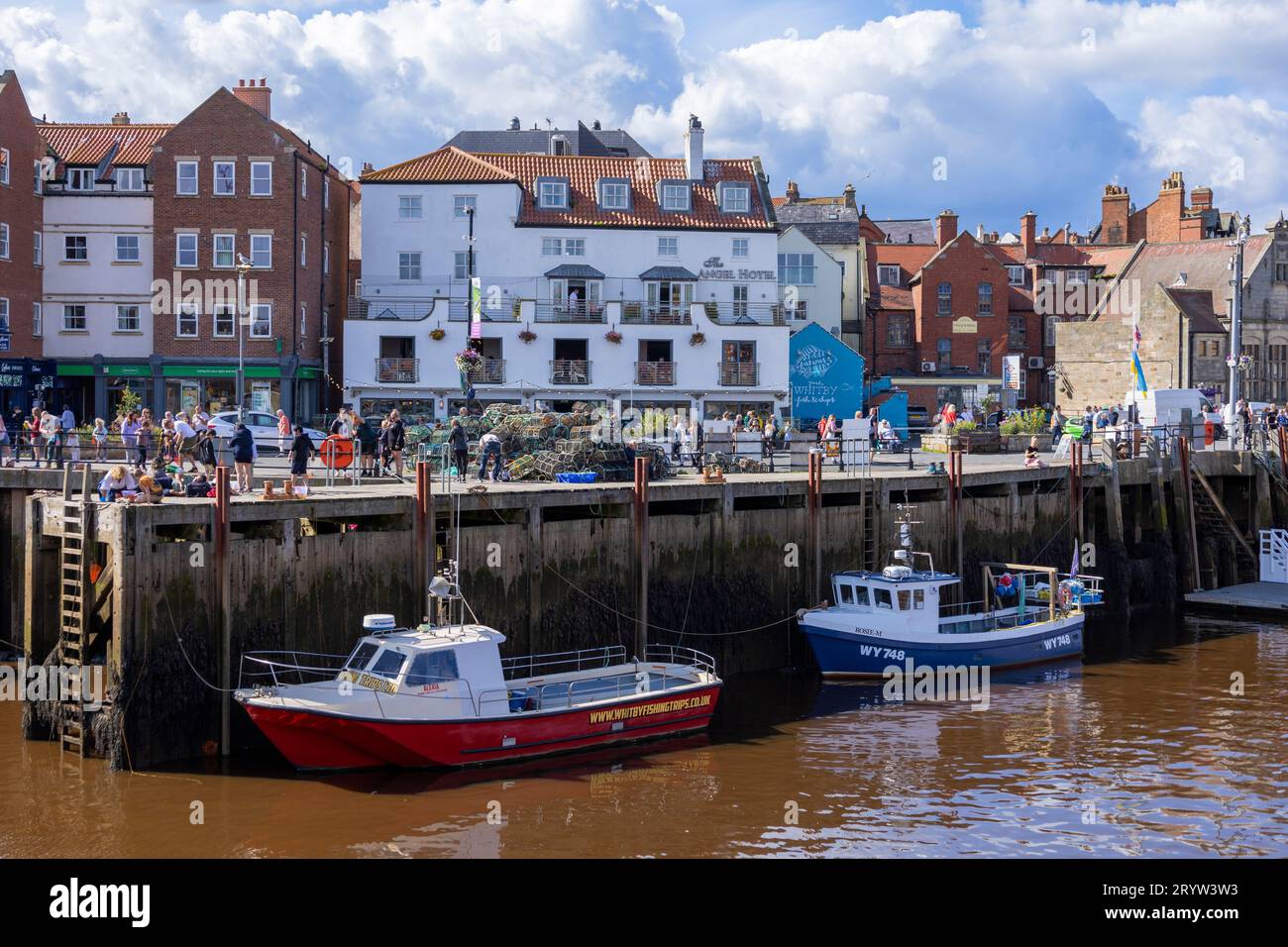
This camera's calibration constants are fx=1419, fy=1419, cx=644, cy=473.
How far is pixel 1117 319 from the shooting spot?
60625 millimetres

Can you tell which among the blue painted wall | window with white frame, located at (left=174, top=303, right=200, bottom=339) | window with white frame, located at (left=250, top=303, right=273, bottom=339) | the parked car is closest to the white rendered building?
A: the blue painted wall

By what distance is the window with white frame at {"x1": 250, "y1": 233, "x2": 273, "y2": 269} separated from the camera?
46969mm

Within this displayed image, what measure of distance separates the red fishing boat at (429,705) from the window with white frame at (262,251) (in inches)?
1104

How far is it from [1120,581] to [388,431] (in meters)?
19.1

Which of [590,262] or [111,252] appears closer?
[111,252]

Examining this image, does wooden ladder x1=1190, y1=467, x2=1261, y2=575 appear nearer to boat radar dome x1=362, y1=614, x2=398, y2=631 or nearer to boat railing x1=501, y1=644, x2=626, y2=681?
boat railing x1=501, y1=644, x2=626, y2=681

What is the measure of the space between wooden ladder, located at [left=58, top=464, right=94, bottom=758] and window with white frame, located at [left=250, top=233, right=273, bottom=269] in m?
27.3

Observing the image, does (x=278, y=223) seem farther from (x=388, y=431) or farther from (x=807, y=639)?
(x=807, y=639)

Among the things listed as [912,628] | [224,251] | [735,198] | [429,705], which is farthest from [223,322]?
[429,705]

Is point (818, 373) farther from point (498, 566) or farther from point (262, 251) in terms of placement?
point (498, 566)

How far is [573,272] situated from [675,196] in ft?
17.1

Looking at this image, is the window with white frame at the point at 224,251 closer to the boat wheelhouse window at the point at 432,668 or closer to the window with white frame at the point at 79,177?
the window with white frame at the point at 79,177
